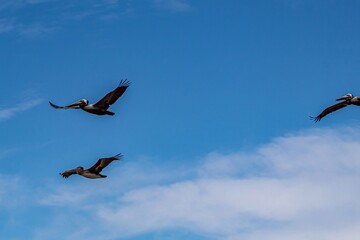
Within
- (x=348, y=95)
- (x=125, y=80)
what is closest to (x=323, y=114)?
(x=348, y=95)

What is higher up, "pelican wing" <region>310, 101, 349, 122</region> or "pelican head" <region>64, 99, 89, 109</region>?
"pelican wing" <region>310, 101, 349, 122</region>

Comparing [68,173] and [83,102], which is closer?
[83,102]

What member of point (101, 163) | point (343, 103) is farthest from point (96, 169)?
point (343, 103)

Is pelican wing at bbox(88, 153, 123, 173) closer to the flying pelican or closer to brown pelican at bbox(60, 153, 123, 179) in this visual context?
brown pelican at bbox(60, 153, 123, 179)

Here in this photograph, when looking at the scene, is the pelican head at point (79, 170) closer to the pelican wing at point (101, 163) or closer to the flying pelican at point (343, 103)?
the pelican wing at point (101, 163)

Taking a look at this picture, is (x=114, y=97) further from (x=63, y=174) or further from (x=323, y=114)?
(x=323, y=114)

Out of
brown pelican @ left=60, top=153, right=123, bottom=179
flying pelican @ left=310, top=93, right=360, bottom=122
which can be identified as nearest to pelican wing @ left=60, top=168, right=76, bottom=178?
brown pelican @ left=60, top=153, right=123, bottom=179

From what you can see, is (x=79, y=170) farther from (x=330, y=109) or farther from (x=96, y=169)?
(x=330, y=109)

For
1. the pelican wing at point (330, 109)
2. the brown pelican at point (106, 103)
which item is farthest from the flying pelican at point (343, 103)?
the brown pelican at point (106, 103)

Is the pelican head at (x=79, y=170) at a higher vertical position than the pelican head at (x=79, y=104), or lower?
lower

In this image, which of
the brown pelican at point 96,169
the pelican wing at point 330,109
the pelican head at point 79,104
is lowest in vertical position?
the brown pelican at point 96,169

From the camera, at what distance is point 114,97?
4506 centimetres

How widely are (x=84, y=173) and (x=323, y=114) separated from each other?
16.3 m

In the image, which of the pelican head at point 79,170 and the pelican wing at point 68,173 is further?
the pelican wing at point 68,173
